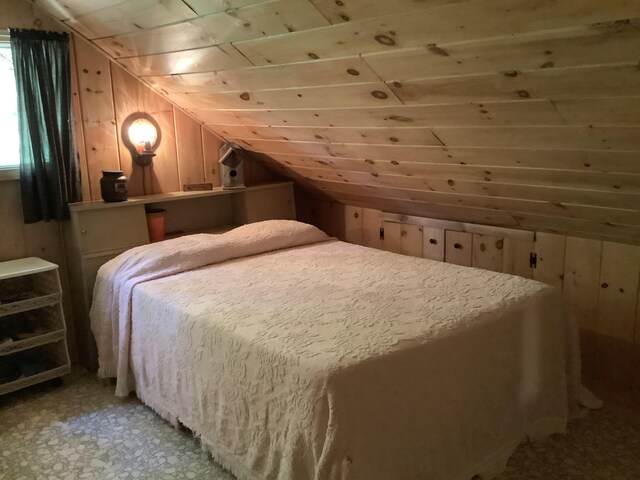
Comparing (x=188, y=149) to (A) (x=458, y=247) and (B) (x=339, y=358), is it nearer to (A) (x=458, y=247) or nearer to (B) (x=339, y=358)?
(A) (x=458, y=247)

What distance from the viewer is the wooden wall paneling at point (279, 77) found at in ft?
6.73

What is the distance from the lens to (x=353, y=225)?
12.8ft

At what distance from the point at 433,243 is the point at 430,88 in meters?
1.57

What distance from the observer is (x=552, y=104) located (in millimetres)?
1780

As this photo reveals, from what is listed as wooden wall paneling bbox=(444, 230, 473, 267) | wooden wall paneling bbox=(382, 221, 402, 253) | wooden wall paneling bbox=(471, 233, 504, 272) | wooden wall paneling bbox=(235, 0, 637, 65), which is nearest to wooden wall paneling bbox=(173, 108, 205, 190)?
wooden wall paneling bbox=(382, 221, 402, 253)

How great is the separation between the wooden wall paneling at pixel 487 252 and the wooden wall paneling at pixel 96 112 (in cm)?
206

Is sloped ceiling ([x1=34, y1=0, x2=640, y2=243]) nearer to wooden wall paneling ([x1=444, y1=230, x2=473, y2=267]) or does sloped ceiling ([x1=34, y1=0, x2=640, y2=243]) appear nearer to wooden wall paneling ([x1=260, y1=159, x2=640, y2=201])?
wooden wall paneling ([x1=260, y1=159, x2=640, y2=201])

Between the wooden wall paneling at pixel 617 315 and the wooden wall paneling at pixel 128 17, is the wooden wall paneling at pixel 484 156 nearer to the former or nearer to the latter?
the wooden wall paneling at pixel 617 315

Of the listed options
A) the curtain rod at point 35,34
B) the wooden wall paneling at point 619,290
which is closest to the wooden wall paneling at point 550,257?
the wooden wall paneling at point 619,290

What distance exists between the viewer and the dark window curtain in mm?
2721

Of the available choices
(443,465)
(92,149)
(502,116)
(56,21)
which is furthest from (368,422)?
(56,21)

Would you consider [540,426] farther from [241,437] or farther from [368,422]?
[241,437]

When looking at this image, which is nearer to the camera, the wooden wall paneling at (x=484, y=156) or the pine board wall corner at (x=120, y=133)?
the wooden wall paneling at (x=484, y=156)

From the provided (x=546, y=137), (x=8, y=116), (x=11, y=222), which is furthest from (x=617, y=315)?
(x=8, y=116)
